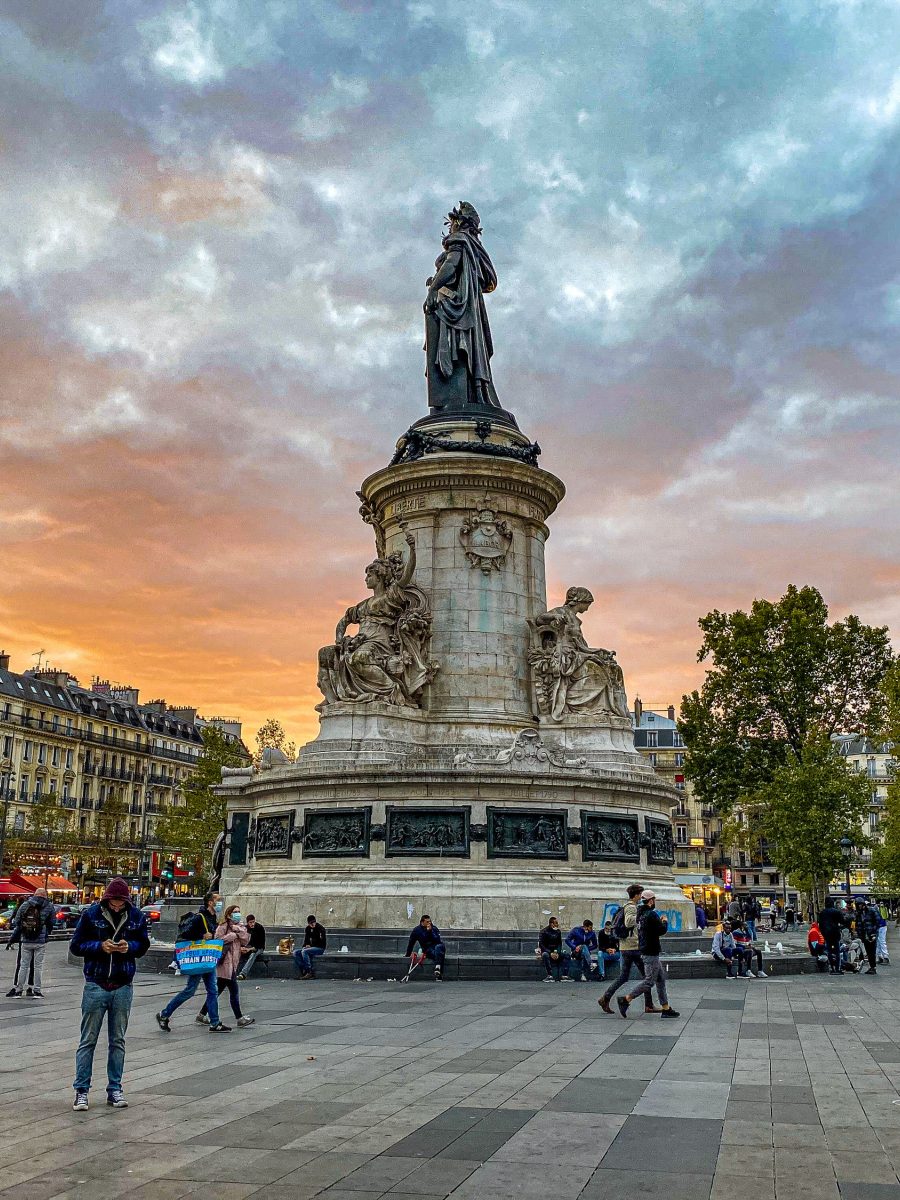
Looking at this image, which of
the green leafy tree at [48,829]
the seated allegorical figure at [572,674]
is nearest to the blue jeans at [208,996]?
the seated allegorical figure at [572,674]

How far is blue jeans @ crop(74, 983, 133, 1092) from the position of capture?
9125 mm

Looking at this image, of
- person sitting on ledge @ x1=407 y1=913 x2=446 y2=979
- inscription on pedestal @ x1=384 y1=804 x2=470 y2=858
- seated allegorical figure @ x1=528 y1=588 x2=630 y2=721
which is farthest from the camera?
seated allegorical figure @ x1=528 y1=588 x2=630 y2=721

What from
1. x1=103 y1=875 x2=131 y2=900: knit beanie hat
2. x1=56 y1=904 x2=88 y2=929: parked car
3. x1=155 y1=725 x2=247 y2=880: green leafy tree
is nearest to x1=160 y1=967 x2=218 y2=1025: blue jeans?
x1=103 y1=875 x2=131 y2=900: knit beanie hat

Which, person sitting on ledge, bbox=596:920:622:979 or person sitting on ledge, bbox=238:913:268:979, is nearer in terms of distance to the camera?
person sitting on ledge, bbox=596:920:622:979

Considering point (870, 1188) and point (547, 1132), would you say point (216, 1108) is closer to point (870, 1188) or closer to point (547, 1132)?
point (547, 1132)

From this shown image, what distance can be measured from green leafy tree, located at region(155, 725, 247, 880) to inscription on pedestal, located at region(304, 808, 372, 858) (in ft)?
105

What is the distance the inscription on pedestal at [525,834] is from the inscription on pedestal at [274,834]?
15.5 ft

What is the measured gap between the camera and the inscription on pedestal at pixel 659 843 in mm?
26281

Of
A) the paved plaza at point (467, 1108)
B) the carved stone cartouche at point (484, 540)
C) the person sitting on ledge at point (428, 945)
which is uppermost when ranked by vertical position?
the carved stone cartouche at point (484, 540)

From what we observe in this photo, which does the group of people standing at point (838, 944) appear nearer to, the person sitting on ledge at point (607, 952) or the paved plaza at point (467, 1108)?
the person sitting on ledge at point (607, 952)

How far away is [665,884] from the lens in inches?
1030

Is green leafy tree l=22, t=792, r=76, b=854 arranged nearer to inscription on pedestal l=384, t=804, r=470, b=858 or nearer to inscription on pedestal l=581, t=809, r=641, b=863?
inscription on pedestal l=384, t=804, r=470, b=858

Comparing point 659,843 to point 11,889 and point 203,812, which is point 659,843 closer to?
point 11,889

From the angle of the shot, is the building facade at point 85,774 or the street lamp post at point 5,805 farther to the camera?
the building facade at point 85,774
